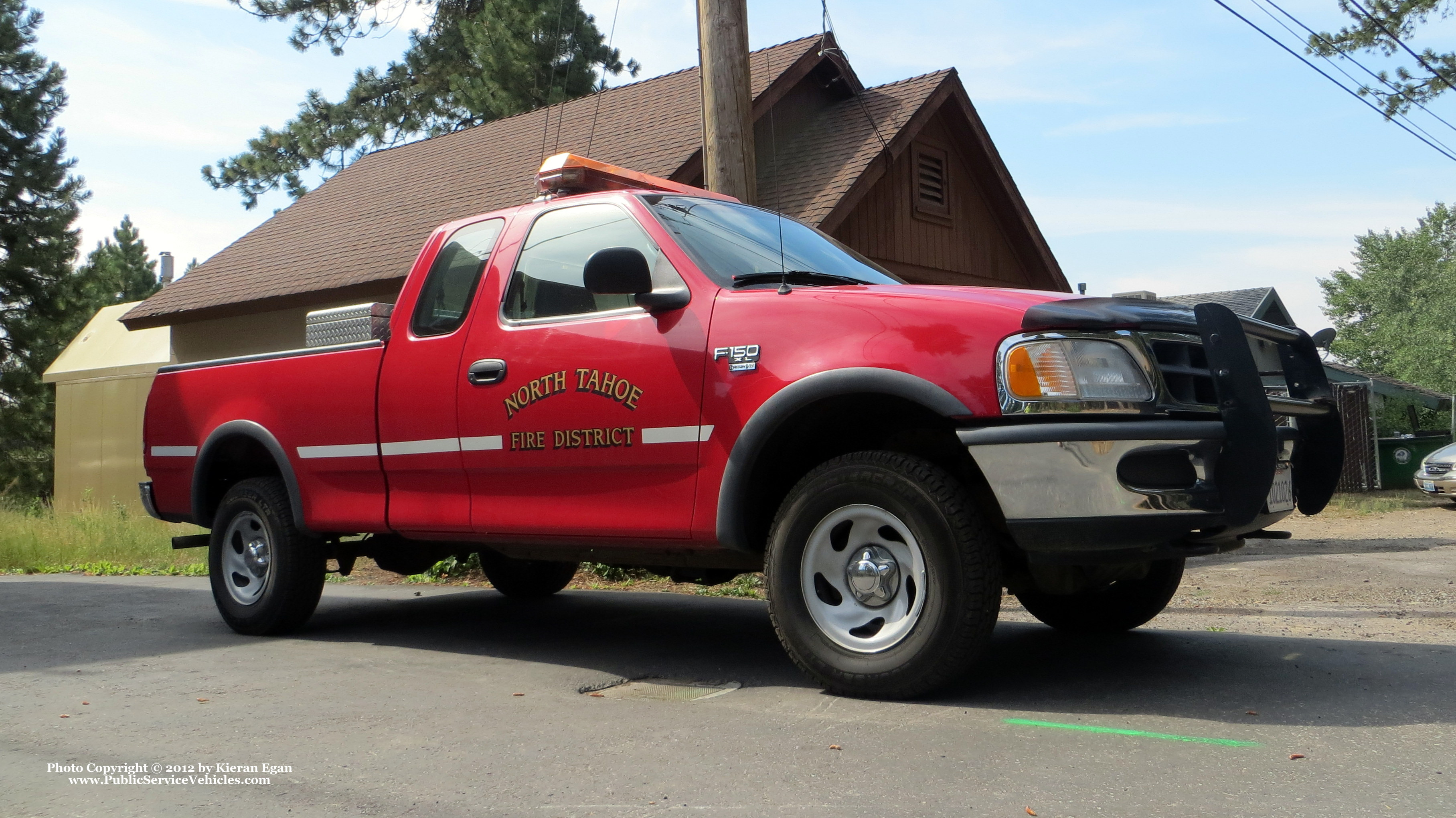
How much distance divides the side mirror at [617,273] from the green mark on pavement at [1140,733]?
2.10m

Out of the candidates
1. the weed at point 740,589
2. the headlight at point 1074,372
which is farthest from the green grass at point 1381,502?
the headlight at point 1074,372

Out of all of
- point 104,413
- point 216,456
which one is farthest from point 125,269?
point 216,456

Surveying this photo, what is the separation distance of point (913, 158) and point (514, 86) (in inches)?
627

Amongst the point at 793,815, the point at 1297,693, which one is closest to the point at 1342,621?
the point at 1297,693

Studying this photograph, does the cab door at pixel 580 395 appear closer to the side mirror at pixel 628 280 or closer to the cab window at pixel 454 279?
the side mirror at pixel 628 280

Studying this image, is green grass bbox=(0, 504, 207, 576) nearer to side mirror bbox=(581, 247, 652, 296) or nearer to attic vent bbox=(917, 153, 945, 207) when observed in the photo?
side mirror bbox=(581, 247, 652, 296)

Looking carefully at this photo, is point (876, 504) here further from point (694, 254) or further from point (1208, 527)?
point (694, 254)

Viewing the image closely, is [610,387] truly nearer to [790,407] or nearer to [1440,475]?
[790,407]

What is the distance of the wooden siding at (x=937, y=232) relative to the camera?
50.5 ft

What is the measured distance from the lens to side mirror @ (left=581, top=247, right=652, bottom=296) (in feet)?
15.4

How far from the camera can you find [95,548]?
41.3ft

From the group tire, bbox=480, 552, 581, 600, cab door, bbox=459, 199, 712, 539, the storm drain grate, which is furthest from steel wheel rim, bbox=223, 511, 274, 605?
the storm drain grate

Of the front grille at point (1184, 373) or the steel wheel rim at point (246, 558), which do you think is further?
the steel wheel rim at point (246, 558)

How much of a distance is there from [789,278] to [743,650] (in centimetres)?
181
